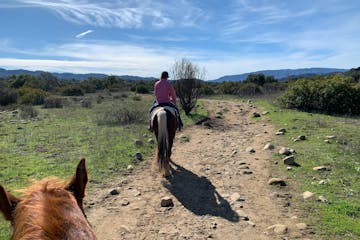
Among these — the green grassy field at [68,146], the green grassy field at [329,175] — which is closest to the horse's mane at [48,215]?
the green grassy field at [68,146]

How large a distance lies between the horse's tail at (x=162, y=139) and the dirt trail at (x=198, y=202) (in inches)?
13.3

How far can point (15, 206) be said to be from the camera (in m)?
1.75

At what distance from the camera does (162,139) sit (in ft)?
25.7

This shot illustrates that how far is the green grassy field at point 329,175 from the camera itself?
522cm

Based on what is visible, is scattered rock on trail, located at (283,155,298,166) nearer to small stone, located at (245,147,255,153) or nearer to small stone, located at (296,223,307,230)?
small stone, located at (245,147,255,153)

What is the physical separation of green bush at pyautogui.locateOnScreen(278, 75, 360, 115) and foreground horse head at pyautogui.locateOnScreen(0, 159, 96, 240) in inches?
686

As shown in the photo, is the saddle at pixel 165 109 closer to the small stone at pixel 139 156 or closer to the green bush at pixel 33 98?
the small stone at pixel 139 156

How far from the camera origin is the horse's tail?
769cm

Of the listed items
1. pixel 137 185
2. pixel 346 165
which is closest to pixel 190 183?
pixel 137 185

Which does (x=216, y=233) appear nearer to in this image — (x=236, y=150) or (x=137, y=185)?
(x=137, y=185)

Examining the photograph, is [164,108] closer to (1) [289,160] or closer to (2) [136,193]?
(2) [136,193]

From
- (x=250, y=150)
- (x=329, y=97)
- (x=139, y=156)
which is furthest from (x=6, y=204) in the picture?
(x=329, y=97)

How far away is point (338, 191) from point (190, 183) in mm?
2806

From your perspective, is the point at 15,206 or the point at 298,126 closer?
the point at 15,206
